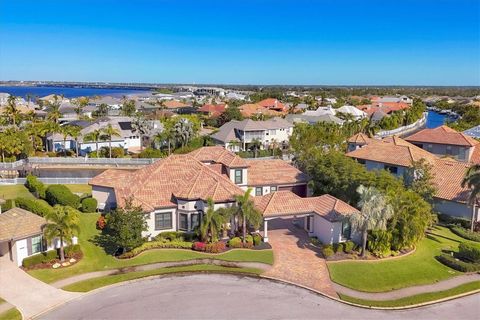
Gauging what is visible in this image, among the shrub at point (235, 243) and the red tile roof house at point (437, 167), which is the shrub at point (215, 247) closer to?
the shrub at point (235, 243)

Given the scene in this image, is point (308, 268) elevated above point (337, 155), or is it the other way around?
point (337, 155)

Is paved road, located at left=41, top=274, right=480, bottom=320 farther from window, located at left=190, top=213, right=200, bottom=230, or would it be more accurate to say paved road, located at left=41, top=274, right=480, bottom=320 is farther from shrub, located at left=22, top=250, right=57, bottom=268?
window, located at left=190, top=213, right=200, bottom=230

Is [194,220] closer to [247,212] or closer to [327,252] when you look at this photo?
[247,212]

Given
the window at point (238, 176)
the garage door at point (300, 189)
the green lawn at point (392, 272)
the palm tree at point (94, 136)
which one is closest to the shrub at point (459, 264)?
the green lawn at point (392, 272)

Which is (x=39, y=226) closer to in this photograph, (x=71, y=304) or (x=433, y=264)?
(x=71, y=304)

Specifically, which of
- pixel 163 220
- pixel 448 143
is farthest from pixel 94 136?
pixel 448 143

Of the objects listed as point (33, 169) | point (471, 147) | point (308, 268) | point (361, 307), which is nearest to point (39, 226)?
point (308, 268)
